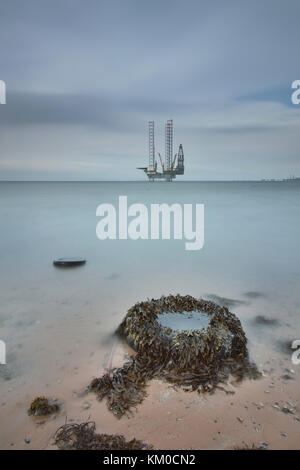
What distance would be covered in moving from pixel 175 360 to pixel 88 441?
4.46 ft

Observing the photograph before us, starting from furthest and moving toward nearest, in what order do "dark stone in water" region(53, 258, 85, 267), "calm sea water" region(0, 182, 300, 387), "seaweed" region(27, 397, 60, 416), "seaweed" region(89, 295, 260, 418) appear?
"dark stone in water" region(53, 258, 85, 267)
"calm sea water" region(0, 182, 300, 387)
"seaweed" region(89, 295, 260, 418)
"seaweed" region(27, 397, 60, 416)

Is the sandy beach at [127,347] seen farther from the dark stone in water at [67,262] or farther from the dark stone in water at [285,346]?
the dark stone in water at [67,262]

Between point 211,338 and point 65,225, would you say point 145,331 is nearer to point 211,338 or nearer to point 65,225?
point 211,338

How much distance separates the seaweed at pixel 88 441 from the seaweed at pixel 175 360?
0.29 meters

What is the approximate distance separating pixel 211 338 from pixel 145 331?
906 mm

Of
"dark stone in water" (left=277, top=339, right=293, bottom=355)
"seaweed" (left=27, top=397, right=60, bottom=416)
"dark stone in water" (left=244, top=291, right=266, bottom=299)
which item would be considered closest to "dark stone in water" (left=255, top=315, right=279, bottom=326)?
"dark stone in water" (left=277, top=339, right=293, bottom=355)

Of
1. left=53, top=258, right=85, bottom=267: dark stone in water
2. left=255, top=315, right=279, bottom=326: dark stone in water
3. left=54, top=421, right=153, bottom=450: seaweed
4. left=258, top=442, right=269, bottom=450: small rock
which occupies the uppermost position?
left=53, top=258, right=85, bottom=267: dark stone in water

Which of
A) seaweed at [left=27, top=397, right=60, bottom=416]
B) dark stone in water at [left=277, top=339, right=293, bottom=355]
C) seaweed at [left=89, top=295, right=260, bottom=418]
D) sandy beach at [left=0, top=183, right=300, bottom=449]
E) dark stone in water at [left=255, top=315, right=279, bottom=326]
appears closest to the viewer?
sandy beach at [left=0, top=183, right=300, bottom=449]

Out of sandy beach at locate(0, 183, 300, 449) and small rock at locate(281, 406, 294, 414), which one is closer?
sandy beach at locate(0, 183, 300, 449)

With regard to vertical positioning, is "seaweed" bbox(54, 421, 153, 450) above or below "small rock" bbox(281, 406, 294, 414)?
below

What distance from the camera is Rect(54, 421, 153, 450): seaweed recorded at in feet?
8.54

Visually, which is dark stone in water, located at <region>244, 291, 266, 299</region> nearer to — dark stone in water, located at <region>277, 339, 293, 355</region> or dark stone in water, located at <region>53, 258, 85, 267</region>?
dark stone in water, located at <region>277, 339, 293, 355</region>

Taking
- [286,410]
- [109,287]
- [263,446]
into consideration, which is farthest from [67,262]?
[263,446]

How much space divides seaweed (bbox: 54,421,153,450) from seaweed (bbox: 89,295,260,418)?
0.29m
